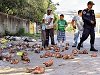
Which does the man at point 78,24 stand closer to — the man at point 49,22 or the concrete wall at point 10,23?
the man at point 49,22

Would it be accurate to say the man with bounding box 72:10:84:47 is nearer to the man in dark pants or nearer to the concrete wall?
the man in dark pants

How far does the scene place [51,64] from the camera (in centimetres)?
1091

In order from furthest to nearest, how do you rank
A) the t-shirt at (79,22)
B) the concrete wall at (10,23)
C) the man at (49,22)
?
the concrete wall at (10,23)
the man at (49,22)
the t-shirt at (79,22)

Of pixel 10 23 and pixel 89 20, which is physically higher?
pixel 10 23

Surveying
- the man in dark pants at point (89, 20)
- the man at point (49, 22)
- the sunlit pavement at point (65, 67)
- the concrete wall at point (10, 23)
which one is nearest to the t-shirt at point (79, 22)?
the man at point (49, 22)

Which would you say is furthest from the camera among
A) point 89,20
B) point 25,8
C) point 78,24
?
point 25,8

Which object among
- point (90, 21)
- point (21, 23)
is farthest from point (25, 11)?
point (90, 21)

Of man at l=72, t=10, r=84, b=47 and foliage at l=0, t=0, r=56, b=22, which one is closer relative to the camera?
man at l=72, t=10, r=84, b=47

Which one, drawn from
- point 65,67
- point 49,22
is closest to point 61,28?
point 49,22

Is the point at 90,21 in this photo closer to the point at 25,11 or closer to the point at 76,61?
the point at 76,61

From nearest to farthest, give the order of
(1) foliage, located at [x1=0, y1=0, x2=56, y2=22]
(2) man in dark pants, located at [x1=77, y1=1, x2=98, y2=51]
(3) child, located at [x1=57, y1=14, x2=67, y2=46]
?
1. (2) man in dark pants, located at [x1=77, y1=1, x2=98, y2=51]
2. (3) child, located at [x1=57, y1=14, x2=67, y2=46]
3. (1) foliage, located at [x1=0, y1=0, x2=56, y2=22]

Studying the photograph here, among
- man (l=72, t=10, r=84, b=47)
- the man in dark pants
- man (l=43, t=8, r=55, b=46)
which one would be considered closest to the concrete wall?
man (l=43, t=8, r=55, b=46)

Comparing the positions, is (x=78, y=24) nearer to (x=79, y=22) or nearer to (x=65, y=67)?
(x=79, y=22)

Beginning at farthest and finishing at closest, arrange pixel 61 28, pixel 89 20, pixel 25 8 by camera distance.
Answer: pixel 25 8 → pixel 61 28 → pixel 89 20
